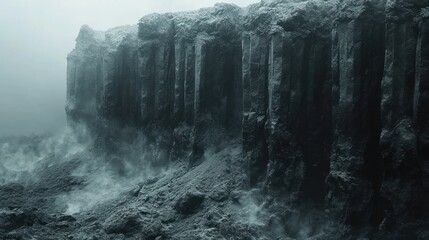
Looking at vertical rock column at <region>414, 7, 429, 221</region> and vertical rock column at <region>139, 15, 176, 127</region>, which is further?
vertical rock column at <region>139, 15, 176, 127</region>

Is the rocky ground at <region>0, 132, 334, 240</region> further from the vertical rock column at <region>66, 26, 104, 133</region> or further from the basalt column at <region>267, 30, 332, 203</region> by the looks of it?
the vertical rock column at <region>66, 26, 104, 133</region>

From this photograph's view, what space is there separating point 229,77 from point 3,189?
59.5 feet

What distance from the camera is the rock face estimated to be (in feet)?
70.6

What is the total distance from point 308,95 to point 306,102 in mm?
360

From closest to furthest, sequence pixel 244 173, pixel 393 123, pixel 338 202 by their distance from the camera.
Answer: pixel 393 123 < pixel 338 202 < pixel 244 173

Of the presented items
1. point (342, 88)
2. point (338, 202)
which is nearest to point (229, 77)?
point (342, 88)

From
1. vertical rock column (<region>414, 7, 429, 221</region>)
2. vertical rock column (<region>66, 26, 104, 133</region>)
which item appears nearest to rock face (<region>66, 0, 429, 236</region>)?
vertical rock column (<region>414, 7, 429, 221</region>)

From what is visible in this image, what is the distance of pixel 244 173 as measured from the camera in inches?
1112

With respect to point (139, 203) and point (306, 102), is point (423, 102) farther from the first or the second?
point (139, 203)

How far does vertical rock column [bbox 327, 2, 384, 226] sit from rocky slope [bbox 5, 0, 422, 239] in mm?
44

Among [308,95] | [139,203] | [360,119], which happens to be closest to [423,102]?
[360,119]

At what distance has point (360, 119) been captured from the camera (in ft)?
76.1

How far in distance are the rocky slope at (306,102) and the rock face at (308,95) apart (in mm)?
53

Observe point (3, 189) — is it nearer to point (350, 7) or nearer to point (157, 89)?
point (157, 89)
